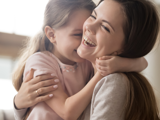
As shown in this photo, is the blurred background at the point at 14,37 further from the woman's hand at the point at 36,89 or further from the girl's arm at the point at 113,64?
the girl's arm at the point at 113,64

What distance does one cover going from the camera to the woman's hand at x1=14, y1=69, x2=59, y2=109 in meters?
0.87

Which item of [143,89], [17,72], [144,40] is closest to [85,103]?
[143,89]

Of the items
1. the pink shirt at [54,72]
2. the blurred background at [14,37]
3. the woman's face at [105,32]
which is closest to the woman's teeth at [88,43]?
the woman's face at [105,32]

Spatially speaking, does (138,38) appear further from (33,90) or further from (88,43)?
(33,90)

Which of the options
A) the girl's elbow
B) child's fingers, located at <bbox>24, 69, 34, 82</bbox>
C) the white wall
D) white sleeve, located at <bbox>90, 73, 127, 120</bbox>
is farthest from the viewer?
the white wall

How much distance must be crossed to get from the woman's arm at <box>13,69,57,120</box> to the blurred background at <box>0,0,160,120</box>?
100 centimetres

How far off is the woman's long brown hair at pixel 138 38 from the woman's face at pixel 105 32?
0.02 meters

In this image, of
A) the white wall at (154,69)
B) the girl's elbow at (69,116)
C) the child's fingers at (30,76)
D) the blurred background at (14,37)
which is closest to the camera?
the girl's elbow at (69,116)

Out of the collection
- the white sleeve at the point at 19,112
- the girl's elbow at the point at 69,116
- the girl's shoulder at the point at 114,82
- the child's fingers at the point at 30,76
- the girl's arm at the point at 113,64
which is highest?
the girl's arm at the point at 113,64

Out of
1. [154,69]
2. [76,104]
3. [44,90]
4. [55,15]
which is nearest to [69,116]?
[76,104]

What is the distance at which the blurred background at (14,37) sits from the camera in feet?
6.48

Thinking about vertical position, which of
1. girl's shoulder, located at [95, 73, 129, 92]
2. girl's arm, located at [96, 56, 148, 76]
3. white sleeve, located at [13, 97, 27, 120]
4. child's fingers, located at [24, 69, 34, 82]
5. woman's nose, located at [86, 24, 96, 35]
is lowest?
white sleeve, located at [13, 97, 27, 120]

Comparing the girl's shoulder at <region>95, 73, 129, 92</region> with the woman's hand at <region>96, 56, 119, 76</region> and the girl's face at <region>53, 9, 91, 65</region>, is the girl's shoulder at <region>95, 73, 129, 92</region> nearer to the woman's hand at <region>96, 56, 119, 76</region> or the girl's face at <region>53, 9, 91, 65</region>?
the woman's hand at <region>96, 56, 119, 76</region>

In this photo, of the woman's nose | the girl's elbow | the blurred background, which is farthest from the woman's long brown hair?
the blurred background
